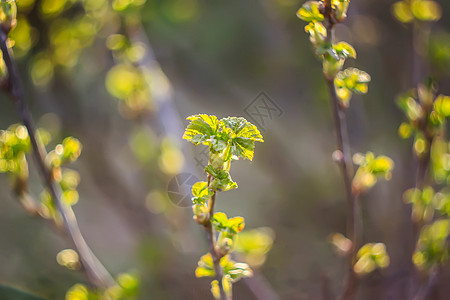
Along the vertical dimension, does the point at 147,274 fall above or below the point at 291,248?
above

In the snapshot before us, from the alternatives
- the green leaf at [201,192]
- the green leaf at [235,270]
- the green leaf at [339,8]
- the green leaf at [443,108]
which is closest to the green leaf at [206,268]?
the green leaf at [235,270]

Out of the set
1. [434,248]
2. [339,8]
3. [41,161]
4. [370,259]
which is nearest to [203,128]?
[339,8]

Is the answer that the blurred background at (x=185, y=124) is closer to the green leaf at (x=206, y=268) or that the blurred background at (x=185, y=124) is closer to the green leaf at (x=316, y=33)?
the green leaf at (x=206, y=268)

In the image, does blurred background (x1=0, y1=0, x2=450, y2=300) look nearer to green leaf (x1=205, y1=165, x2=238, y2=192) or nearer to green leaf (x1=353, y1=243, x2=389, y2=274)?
green leaf (x1=353, y1=243, x2=389, y2=274)

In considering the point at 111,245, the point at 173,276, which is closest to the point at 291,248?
the point at 173,276

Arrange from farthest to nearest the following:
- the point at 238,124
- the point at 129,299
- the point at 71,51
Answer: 1. the point at 71,51
2. the point at 129,299
3. the point at 238,124

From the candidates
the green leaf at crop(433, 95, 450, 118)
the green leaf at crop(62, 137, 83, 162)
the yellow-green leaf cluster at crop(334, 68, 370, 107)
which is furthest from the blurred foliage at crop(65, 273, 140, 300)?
the green leaf at crop(433, 95, 450, 118)

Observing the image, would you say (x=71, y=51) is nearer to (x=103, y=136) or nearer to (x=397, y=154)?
(x=103, y=136)

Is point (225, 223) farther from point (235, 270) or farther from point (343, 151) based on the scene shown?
point (343, 151)
